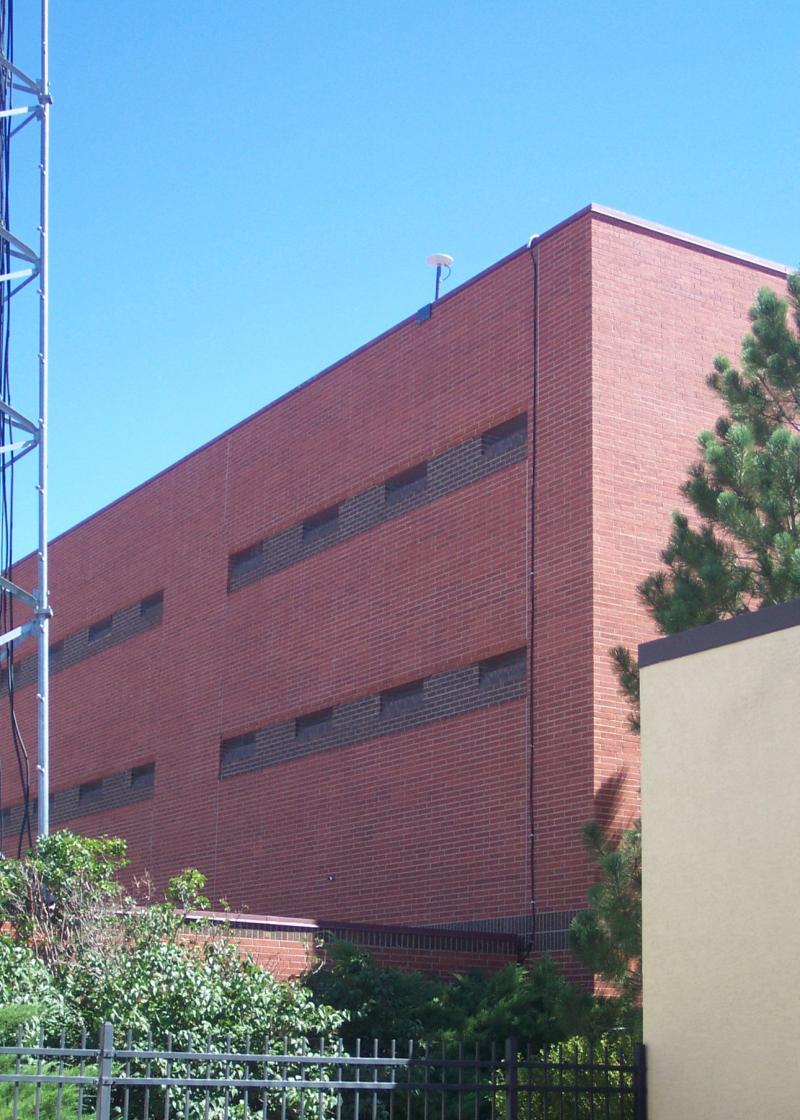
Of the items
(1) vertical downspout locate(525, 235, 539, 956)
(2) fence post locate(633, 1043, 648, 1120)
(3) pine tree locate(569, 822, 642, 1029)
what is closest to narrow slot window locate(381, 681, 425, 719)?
(1) vertical downspout locate(525, 235, 539, 956)

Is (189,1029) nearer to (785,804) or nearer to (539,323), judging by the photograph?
(785,804)

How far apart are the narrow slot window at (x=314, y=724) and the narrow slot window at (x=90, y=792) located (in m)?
6.59

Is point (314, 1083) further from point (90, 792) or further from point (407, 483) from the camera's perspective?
point (90, 792)

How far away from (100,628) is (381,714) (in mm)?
9636

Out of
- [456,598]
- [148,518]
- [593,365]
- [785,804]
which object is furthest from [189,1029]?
[148,518]

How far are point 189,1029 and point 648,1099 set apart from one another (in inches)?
165

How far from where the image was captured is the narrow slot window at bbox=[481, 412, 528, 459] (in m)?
19.1

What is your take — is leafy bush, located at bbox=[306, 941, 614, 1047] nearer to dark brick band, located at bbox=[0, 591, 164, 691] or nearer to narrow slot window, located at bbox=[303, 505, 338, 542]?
narrow slot window, located at bbox=[303, 505, 338, 542]

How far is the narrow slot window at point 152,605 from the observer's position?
26391mm

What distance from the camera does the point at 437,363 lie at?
67.8 ft

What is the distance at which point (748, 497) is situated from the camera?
14.0 meters

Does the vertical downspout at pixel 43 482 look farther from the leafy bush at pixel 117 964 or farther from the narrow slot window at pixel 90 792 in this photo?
the narrow slot window at pixel 90 792

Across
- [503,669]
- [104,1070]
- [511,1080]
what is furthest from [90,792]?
[104,1070]

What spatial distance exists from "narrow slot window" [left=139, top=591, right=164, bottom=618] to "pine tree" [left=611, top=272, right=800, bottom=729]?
513 inches
